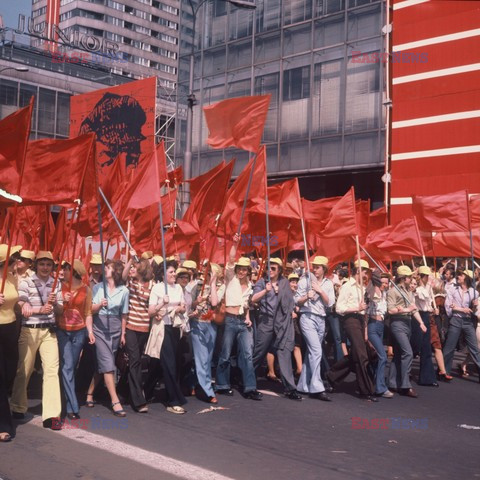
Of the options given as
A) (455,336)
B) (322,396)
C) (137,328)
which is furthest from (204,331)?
(455,336)

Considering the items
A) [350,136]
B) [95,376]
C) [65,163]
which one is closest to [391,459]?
[95,376]

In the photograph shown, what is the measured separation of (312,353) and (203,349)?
1.40 meters

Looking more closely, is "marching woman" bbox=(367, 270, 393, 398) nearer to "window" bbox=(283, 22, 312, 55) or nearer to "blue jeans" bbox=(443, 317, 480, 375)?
"blue jeans" bbox=(443, 317, 480, 375)

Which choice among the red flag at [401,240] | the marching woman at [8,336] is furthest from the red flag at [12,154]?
the red flag at [401,240]

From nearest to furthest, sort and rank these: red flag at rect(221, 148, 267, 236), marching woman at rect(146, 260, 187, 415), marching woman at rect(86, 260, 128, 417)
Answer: marching woman at rect(86, 260, 128, 417) < marching woman at rect(146, 260, 187, 415) < red flag at rect(221, 148, 267, 236)

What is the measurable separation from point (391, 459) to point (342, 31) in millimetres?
21659

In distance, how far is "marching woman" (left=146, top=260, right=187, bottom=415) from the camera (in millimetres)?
8516

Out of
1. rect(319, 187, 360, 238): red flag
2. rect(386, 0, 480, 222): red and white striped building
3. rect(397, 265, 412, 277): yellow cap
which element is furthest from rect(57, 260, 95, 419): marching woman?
rect(386, 0, 480, 222): red and white striped building

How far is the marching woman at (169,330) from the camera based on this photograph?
8516 millimetres

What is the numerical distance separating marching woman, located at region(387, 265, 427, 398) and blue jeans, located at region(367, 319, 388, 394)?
29 centimetres

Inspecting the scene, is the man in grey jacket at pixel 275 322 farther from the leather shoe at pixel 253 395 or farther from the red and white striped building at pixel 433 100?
the red and white striped building at pixel 433 100

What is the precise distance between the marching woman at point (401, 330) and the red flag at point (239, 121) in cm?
279

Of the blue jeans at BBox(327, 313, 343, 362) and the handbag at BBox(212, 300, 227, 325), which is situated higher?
the handbag at BBox(212, 300, 227, 325)

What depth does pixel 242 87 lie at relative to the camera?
29328 mm
